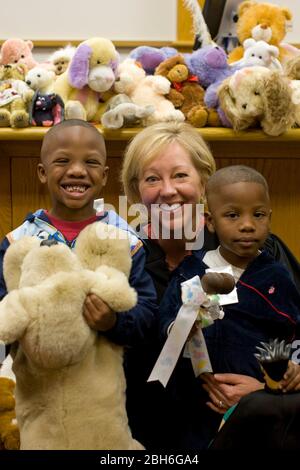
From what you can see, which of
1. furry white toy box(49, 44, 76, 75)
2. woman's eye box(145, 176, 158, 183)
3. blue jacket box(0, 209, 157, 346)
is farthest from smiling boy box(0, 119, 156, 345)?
furry white toy box(49, 44, 76, 75)

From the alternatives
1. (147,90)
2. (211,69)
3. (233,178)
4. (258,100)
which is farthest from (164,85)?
(233,178)

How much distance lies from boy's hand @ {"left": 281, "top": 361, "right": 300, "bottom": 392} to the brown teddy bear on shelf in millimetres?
1128

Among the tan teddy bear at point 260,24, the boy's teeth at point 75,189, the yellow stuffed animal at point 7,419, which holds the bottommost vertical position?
the yellow stuffed animal at point 7,419

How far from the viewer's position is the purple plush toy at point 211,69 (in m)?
2.19

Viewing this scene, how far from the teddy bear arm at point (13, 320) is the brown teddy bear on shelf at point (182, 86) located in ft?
4.00

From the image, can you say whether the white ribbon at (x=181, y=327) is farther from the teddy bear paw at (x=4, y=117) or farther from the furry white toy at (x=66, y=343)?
the teddy bear paw at (x=4, y=117)

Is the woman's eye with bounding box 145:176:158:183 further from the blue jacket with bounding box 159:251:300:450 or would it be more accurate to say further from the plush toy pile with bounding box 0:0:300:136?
the plush toy pile with bounding box 0:0:300:136

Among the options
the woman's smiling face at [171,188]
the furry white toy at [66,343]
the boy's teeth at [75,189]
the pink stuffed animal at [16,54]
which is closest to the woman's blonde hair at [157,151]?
the woman's smiling face at [171,188]

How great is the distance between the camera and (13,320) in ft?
3.67

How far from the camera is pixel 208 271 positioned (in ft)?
4.38

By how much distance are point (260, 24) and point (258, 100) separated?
0.42m

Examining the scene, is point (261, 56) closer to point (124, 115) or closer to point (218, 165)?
point (218, 165)

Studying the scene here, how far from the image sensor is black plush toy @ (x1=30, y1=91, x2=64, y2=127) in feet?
7.14

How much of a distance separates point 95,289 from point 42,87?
123 centimetres
